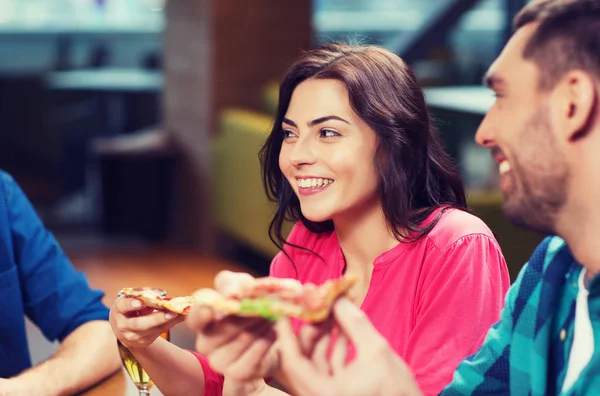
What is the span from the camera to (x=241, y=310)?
1192 millimetres

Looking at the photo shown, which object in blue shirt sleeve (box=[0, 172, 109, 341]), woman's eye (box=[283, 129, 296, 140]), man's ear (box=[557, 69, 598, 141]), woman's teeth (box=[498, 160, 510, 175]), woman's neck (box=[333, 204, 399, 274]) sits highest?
man's ear (box=[557, 69, 598, 141])

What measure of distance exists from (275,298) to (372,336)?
146 mm

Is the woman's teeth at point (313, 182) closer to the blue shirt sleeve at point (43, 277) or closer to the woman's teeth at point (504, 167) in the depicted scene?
the blue shirt sleeve at point (43, 277)

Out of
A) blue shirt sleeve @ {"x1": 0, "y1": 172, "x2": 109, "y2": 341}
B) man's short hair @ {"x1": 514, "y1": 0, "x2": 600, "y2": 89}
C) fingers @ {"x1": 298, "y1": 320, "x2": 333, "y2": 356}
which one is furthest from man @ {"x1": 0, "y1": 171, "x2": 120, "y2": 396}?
man's short hair @ {"x1": 514, "y1": 0, "x2": 600, "y2": 89}

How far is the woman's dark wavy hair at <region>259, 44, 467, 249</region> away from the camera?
192 centimetres

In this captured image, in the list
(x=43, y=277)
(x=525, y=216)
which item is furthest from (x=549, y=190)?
(x=43, y=277)

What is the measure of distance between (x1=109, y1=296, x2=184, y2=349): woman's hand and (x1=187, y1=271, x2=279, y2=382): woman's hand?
306 millimetres

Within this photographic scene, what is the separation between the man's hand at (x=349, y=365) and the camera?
1108mm

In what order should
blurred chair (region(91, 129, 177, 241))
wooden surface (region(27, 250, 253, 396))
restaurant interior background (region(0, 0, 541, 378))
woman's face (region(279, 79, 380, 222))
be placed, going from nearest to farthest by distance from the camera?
woman's face (region(279, 79, 380, 222)) → wooden surface (region(27, 250, 253, 396)) → restaurant interior background (region(0, 0, 541, 378)) → blurred chair (region(91, 129, 177, 241))

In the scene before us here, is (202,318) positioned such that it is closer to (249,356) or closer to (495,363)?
(249,356)

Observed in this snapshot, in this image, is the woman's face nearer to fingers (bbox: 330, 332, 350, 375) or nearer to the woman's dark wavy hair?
the woman's dark wavy hair

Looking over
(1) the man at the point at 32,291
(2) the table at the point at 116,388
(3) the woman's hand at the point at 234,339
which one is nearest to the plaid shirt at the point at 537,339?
(3) the woman's hand at the point at 234,339

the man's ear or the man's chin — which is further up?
the man's ear

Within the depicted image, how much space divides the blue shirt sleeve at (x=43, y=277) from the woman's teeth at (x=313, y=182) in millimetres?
512
